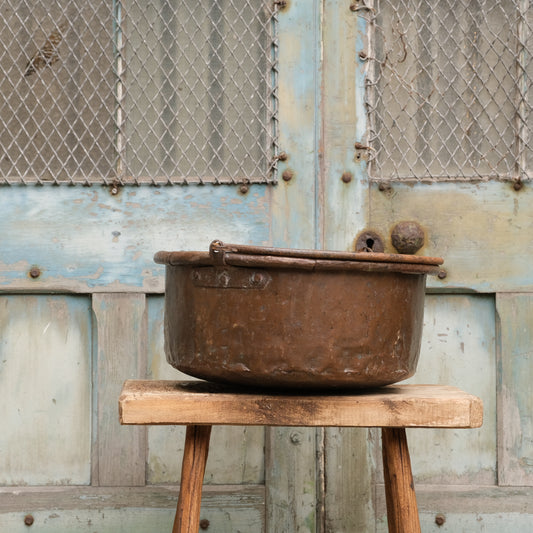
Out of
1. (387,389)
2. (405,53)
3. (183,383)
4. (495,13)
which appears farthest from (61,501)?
(495,13)

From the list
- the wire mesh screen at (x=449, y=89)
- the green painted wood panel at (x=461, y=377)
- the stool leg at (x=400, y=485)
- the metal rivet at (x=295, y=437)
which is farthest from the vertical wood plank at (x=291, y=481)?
the wire mesh screen at (x=449, y=89)

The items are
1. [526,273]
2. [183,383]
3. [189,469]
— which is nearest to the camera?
[189,469]

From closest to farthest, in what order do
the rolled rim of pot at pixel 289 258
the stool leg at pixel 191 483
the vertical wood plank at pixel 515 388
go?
the rolled rim of pot at pixel 289 258
the stool leg at pixel 191 483
the vertical wood plank at pixel 515 388

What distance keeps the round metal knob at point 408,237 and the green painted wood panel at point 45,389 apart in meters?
0.76

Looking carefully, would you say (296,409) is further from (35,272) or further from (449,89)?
(449,89)

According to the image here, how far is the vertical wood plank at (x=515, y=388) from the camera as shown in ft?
6.04

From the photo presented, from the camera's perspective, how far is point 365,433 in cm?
187

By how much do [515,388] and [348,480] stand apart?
447mm

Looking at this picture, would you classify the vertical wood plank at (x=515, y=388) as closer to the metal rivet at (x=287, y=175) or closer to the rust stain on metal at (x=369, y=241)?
the rust stain on metal at (x=369, y=241)

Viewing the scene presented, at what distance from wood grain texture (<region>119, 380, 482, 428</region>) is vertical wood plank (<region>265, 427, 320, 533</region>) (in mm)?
550

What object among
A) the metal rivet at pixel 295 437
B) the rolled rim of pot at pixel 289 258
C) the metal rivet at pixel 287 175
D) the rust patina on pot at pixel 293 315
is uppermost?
the metal rivet at pixel 287 175

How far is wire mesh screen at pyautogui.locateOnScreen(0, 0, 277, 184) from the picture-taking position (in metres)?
1.89

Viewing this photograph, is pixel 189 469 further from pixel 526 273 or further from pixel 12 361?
pixel 526 273

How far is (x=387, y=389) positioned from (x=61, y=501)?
0.86 metres
